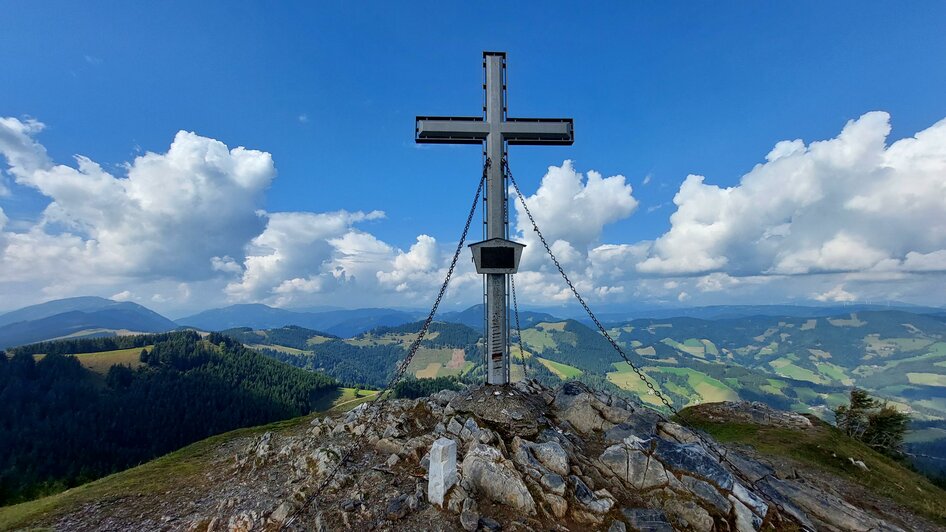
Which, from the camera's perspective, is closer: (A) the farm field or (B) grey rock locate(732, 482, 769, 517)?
(B) grey rock locate(732, 482, 769, 517)

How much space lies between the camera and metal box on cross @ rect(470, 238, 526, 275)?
18.3 meters

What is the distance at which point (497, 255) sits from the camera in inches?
722

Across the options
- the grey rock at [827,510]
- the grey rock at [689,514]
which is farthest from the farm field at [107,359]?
the grey rock at [827,510]

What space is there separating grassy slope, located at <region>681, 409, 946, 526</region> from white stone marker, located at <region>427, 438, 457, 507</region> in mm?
22599

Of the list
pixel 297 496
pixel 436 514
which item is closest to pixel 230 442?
pixel 297 496

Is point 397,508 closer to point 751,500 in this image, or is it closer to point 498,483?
point 498,483

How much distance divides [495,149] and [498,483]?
14718 millimetres

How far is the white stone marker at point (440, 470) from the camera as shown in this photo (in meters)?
11.5

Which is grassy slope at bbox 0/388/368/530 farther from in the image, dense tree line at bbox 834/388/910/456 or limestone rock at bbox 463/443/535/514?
dense tree line at bbox 834/388/910/456

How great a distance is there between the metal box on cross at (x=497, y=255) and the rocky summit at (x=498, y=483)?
616 centimetres

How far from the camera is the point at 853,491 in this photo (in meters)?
18.9

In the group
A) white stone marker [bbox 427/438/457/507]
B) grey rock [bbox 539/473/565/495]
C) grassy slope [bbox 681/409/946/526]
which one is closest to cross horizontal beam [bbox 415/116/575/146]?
white stone marker [bbox 427/438/457/507]

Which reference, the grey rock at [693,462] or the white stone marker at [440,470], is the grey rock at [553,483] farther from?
the grey rock at [693,462]

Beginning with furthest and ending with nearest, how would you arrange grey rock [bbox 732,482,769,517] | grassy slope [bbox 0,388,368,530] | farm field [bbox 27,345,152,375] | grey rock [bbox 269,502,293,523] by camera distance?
farm field [bbox 27,345,152,375], grassy slope [bbox 0,388,368,530], grey rock [bbox 732,482,769,517], grey rock [bbox 269,502,293,523]
